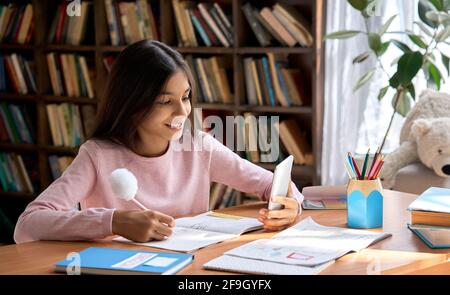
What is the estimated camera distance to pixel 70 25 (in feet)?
13.6

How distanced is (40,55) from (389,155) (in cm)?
210

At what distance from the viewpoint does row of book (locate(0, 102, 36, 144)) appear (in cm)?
434

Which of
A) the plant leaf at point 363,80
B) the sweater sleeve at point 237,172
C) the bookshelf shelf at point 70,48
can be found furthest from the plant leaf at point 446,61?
the bookshelf shelf at point 70,48

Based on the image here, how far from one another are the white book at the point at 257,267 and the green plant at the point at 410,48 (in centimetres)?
174

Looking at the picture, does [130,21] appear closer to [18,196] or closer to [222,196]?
[222,196]

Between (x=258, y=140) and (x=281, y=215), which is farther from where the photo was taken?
(x=258, y=140)

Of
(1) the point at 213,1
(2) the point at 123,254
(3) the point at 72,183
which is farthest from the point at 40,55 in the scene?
(2) the point at 123,254

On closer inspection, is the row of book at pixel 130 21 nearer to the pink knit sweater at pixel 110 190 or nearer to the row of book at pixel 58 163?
the row of book at pixel 58 163

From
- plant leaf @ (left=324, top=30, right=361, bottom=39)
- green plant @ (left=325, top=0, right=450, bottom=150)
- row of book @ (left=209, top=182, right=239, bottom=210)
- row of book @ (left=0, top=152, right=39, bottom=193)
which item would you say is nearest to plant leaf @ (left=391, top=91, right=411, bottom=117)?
green plant @ (left=325, top=0, right=450, bottom=150)

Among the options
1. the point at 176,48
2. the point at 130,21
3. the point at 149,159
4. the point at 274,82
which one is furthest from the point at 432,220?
the point at 130,21

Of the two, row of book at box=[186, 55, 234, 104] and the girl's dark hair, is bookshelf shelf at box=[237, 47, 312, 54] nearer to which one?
row of book at box=[186, 55, 234, 104]

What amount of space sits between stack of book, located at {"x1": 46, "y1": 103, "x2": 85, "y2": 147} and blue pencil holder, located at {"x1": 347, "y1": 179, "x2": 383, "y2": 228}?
2.67 metres

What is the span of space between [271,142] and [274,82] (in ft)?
0.96

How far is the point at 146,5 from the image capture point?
3.84 metres
